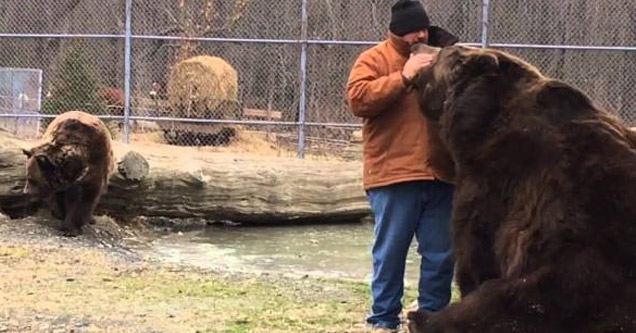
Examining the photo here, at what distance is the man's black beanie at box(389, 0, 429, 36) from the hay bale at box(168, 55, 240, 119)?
12532mm

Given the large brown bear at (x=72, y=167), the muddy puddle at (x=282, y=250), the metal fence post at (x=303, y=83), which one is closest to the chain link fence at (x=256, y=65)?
the metal fence post at (x=303, y=83)

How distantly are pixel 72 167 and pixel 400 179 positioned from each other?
5674 mm

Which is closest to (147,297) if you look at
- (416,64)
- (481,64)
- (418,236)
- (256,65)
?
(418,236)

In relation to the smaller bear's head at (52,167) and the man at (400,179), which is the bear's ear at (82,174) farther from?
the man at (400,179)

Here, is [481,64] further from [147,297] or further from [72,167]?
[72,167]

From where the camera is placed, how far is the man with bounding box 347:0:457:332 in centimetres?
547

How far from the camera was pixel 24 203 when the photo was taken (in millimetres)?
10836

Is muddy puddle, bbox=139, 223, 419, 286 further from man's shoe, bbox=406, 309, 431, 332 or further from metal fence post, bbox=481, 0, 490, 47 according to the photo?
man's shoe, bbox=406, 309, 431, 332

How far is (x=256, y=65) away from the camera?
65.2ft

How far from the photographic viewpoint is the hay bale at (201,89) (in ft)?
58.6

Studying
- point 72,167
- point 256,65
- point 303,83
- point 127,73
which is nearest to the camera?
point 72,167

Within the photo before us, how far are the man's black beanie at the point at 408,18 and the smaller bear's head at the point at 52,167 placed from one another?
18.7ft

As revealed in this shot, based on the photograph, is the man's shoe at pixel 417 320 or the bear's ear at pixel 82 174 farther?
the bear's ear at pixel 82 174

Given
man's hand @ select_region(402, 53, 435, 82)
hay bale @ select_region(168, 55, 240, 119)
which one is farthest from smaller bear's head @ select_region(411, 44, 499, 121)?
hay bale @ select_region(168, 55, 240, 119)
